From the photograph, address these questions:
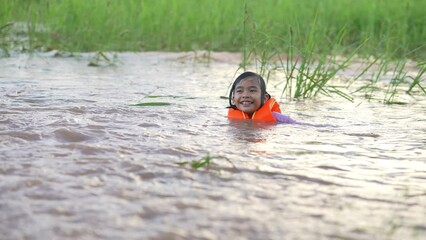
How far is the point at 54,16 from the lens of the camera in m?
9.89

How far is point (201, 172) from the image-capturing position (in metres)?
2.82

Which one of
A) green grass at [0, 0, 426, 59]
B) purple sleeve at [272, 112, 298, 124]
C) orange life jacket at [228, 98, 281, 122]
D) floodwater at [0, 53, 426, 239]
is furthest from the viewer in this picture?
green grass at [0, 0, 426, 59]

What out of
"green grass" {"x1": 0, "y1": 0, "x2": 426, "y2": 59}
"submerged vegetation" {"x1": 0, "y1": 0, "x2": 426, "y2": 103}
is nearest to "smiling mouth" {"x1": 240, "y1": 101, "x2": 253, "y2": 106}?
"submerged vegetation" {"x1": 0, "y1": 0, "x2": 426, "y2": 103}

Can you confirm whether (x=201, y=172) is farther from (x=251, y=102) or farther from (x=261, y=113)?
(x=251, y=102)

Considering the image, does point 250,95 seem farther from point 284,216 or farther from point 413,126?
point 284,216

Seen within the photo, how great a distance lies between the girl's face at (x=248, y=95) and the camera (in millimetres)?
4964

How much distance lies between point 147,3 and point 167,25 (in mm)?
648

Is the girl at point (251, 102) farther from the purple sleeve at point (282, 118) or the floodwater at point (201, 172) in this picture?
the floodwater at point (201, 172)

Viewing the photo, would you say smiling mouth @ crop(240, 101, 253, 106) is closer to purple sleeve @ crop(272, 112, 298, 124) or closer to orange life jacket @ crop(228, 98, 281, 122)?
orange life jacket @ crop(228, 98, 281, 122)

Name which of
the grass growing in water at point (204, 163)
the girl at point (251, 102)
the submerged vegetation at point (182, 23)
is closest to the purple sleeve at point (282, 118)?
the girl at point (251, 102)

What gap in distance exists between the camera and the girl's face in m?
4.96

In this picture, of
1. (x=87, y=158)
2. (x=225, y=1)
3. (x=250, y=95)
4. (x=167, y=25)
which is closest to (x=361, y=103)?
(x=250, y=95)

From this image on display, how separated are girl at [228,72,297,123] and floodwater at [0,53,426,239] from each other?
20cm

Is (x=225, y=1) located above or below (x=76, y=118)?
above
